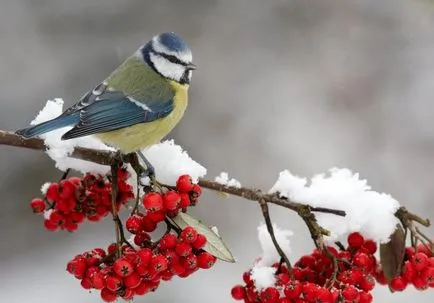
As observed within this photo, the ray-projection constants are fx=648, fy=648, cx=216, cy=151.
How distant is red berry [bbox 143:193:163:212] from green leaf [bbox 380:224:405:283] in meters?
0.55

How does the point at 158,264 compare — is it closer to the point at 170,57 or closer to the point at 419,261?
the point at 419,261

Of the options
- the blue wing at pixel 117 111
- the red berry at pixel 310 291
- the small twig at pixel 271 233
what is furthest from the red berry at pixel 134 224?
the blue wing at pixel 117 111

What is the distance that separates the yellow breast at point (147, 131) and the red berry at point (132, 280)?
580 millimetres

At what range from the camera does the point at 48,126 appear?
173cm

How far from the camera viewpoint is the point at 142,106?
2.24 metres

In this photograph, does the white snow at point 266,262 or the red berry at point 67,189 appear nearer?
the white snow at point 266,262

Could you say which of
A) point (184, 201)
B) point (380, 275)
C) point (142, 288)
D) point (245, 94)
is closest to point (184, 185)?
point (184, 201)

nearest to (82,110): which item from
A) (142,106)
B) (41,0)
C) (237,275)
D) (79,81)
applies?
(142,106)

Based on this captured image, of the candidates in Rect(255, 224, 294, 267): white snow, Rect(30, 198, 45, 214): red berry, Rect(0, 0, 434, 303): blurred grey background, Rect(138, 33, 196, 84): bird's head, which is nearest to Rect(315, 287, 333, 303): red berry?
Rect(255, 224, 294, 267): white snow

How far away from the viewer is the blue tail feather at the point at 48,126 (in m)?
1.61

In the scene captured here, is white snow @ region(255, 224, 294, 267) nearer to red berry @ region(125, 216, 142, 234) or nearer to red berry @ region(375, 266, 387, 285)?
red berry @ region(375, 266, 387, 285)

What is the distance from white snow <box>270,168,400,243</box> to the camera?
4.99ft

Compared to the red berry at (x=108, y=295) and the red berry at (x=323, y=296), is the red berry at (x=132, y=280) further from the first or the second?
the red berry at (x=323, y=296)

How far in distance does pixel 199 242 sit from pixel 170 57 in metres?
1.00
